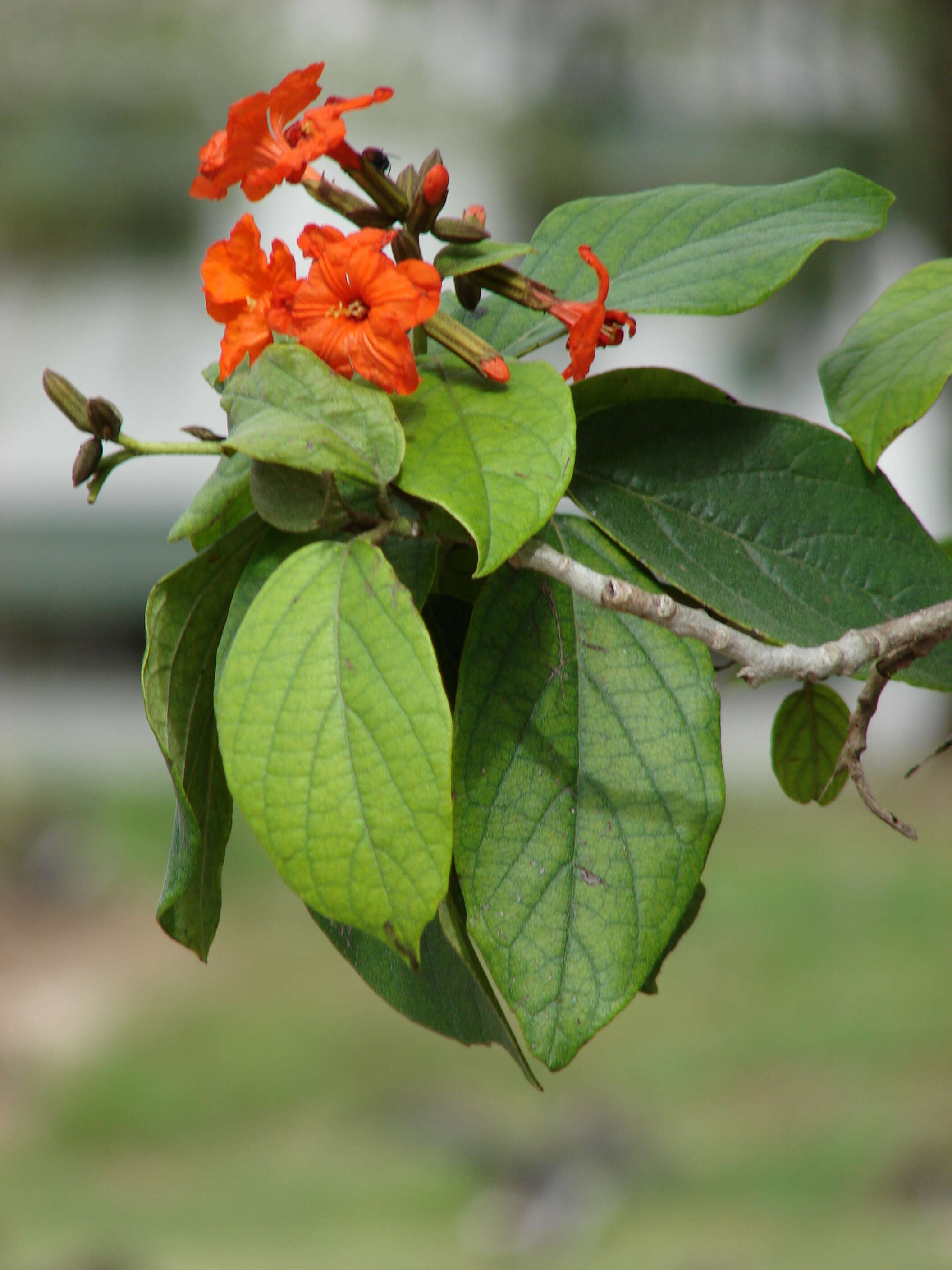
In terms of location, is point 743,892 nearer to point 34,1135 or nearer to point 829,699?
point 34,1135

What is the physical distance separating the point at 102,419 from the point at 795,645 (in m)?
0.17

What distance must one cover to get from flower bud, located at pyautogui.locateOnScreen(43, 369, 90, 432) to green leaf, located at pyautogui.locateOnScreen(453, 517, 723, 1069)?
10 cm

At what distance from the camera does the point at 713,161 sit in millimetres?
2824

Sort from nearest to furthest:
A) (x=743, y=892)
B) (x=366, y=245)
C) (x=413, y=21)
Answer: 1. (x=366, y=245)
2. (x=743, y=892)
3. (x=413, y=21)

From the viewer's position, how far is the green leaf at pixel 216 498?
0.28m

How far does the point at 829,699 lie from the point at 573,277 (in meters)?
0.15

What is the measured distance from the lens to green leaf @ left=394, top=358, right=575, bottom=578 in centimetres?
22

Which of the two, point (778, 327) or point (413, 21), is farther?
point (413, 21)

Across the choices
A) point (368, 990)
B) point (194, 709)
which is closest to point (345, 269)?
point (194, 709)

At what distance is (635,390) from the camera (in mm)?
310

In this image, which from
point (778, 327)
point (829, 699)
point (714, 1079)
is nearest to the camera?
point (829, 699)

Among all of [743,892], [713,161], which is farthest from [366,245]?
[713,161]

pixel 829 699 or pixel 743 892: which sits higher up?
pixel 829 699

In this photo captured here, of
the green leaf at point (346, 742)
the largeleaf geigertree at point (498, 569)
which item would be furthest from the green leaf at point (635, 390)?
the green leaf at point (346, 742)
